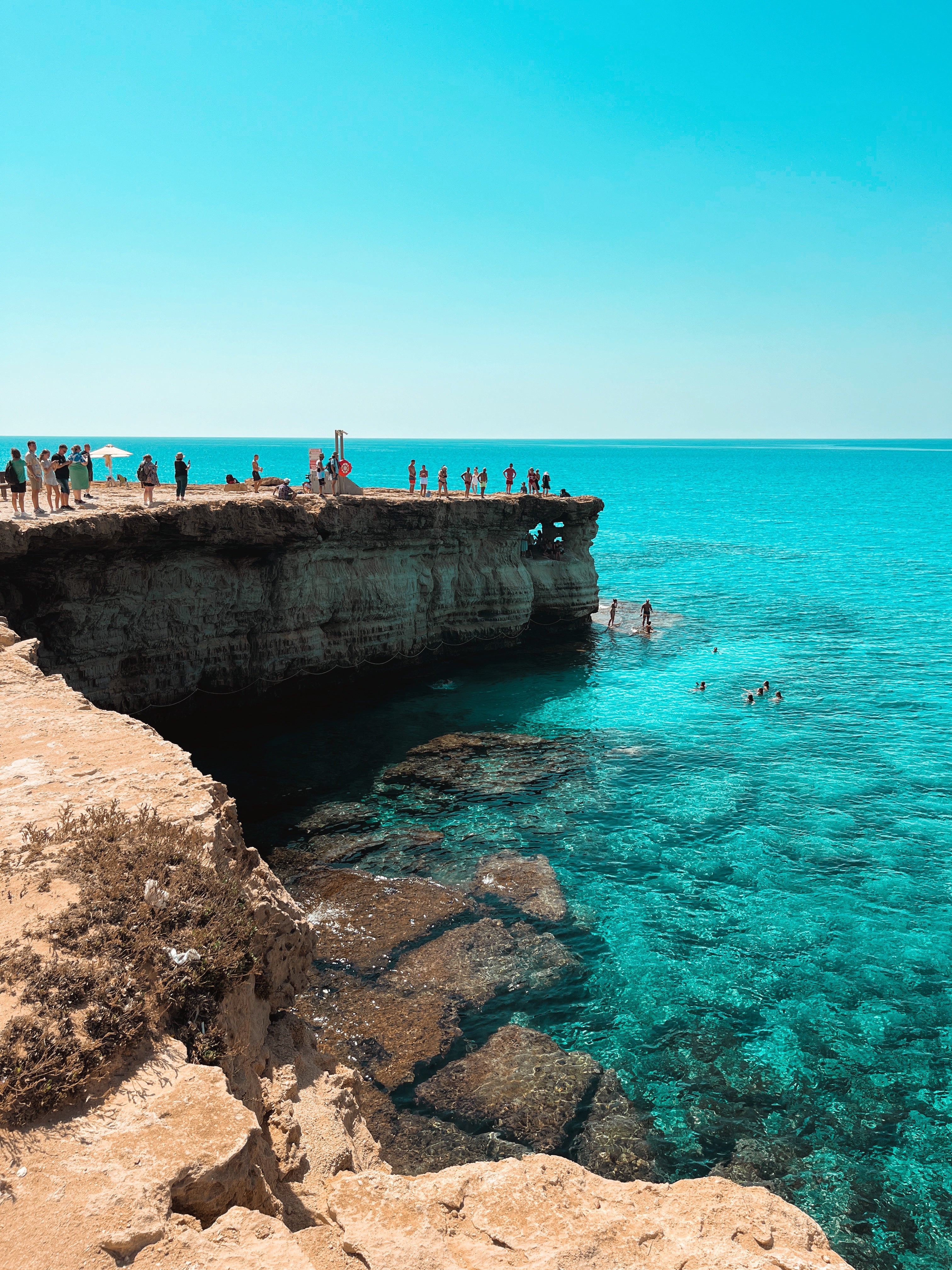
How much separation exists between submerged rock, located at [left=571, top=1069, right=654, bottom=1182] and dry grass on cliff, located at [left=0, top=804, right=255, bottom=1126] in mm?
7299

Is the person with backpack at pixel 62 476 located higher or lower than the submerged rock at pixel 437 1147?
higher

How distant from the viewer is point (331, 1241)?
5906mm

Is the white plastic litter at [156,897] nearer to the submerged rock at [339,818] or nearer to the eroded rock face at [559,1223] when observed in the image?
the eroded rock face at [559,1223]

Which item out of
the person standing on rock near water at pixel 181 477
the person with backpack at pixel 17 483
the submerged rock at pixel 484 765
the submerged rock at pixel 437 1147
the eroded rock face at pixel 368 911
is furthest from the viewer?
the person standing on rock near water at pixel 181 477

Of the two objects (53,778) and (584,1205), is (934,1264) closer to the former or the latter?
(584,1205)

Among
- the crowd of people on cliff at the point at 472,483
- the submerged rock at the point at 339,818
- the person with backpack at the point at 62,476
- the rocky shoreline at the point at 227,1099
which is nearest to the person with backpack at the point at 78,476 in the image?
the person with backpack at the point at 62,476

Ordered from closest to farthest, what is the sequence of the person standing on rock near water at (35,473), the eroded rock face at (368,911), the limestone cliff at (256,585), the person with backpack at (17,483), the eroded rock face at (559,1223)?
the eroded rock face at (559,1223) < the eroded rock face at (368,911) < the person with backpack at (17,483) < the person standing on rock near water at (35,473) < the limestone cliff at (256,585)

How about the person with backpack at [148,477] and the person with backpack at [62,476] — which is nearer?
the person with backpack at [62,476]

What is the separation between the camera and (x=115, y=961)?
7.05 metres

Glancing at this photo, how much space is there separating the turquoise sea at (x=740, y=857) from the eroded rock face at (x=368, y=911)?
3.61 ft

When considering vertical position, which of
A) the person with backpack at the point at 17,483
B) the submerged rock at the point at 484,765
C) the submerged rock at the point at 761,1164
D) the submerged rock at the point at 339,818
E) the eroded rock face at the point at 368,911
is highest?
the person with backpack at the point at 17,483

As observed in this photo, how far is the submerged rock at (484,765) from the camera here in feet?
83.4

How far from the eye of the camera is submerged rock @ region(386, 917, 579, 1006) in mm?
15742

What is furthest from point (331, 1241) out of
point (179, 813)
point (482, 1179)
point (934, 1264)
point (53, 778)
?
point (934, 1264)
